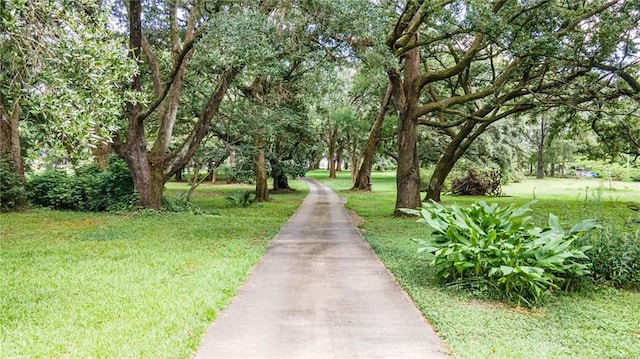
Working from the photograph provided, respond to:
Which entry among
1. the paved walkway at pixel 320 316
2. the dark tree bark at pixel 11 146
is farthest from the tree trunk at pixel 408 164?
the dark tree bark at pixel 11 146

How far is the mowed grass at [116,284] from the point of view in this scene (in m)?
3.86

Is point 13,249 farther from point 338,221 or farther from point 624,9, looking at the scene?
point 624,9

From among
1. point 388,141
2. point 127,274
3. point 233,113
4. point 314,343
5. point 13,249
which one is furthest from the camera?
point 388,141

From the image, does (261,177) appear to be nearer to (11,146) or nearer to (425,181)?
(11,146)

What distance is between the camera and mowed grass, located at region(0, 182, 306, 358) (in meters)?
3.86

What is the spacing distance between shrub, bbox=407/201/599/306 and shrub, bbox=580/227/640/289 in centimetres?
21

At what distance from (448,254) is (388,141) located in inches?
886

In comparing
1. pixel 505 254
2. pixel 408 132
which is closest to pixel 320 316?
pixel 505 254

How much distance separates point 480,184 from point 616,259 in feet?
64.5

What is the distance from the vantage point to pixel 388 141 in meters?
27.7

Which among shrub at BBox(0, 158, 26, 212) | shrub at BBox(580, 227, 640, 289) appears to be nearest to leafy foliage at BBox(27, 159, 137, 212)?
shrub at BBox(0, 158, 26, 212)

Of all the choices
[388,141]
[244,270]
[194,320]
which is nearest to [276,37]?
[244,270]

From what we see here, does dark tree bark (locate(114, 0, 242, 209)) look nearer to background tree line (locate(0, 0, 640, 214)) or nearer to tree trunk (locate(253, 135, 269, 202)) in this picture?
background tree line (locate(0, 0, 640, 214))

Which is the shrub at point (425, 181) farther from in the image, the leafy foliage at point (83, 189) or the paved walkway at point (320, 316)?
the paved walkway at point (320, 316)
